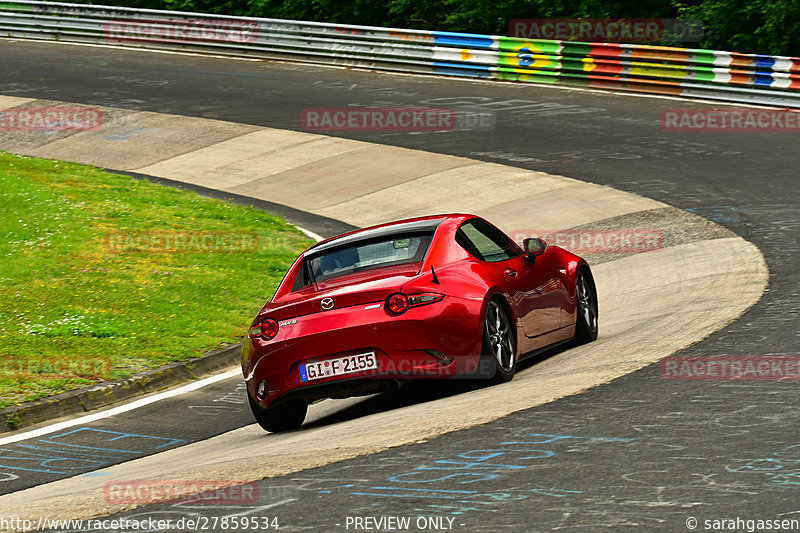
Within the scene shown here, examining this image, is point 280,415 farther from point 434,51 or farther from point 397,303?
point 434,51

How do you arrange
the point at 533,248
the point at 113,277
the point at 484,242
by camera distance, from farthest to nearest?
the point at 113,277, the point at 533,248, the point at 484,242

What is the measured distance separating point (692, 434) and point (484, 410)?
4.67 feet

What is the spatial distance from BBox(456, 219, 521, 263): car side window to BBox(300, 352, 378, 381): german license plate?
136 centimetres

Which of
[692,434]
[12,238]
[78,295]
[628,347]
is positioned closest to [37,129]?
[12,238]

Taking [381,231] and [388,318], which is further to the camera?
[381,231]

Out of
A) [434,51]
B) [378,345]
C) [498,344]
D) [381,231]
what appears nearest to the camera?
[378,345]

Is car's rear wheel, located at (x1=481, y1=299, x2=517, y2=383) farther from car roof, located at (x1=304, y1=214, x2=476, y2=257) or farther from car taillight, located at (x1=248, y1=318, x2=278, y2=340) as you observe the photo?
car taillight, located at (x1=248, y1=318, x2=278, y2=340)

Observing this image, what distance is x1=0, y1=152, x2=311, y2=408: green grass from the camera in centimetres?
1091

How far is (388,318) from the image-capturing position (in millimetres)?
7773

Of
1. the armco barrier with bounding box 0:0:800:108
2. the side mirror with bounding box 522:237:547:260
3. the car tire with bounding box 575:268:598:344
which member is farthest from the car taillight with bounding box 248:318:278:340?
the armco barrier with bounding box 0:0:800:108

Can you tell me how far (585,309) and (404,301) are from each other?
275 cm

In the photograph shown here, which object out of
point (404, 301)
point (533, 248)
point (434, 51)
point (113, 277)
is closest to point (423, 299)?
point (404, 301)

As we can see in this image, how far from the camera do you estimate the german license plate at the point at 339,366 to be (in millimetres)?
7777

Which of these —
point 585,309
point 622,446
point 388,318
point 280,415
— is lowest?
point 280,415
